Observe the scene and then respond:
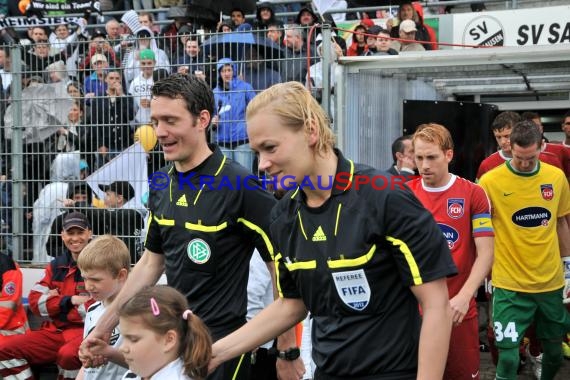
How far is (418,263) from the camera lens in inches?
118

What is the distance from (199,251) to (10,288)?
14.4 feet

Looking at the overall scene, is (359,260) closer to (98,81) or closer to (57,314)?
(57,314)

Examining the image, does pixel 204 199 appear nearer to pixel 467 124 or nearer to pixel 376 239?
pixel 376 239

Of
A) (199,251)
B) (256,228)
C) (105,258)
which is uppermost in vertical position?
(256,228)

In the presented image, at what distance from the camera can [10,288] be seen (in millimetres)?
7988

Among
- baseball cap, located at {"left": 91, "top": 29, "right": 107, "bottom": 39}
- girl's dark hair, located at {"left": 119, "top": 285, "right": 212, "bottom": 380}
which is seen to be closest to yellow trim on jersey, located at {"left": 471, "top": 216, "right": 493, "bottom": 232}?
girl's dark hair, located at {"left": 119, "top": 285, "right": 212, "bottom": 380}

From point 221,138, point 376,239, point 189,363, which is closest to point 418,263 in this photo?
point 376,239

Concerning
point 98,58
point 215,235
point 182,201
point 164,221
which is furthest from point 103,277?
point 98,58

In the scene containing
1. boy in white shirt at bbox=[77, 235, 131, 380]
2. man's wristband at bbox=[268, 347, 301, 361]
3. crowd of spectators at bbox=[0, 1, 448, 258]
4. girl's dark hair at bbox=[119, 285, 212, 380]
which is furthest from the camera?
crowd of spectators at bbox=[0, 1, 448, 258]

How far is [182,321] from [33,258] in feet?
18.8

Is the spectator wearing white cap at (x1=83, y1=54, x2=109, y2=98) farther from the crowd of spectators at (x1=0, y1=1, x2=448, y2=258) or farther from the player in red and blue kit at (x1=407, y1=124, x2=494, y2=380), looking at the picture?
the player in red and blue kit at (x1=407, y1=124, x2=494, y2=380)

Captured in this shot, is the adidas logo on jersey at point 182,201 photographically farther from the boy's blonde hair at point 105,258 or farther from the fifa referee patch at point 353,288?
the fifa referee patch at point 353,288

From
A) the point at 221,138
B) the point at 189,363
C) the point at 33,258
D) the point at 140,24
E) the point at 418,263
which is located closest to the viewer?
the point at 418,263

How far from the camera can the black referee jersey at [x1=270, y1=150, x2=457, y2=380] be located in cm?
302
